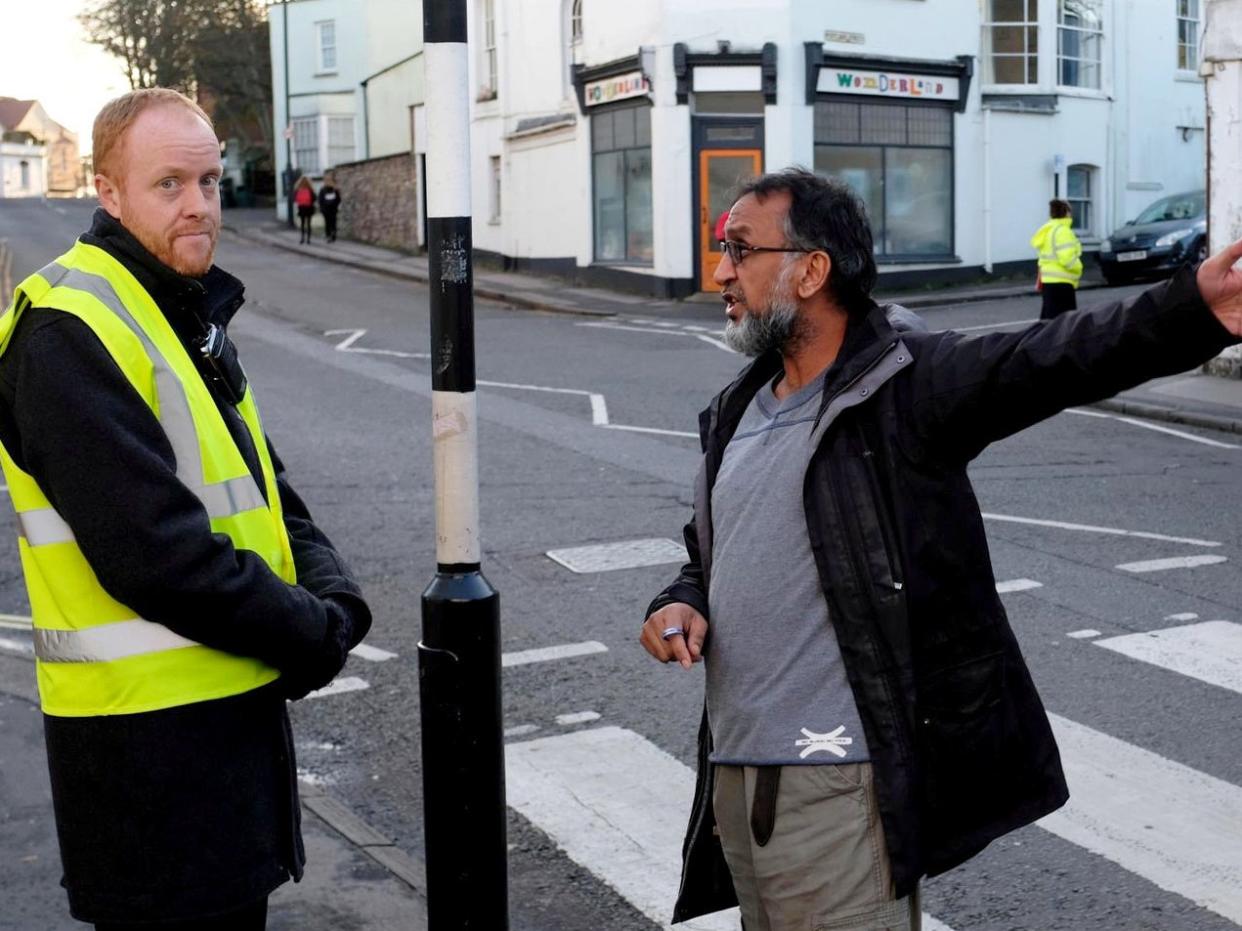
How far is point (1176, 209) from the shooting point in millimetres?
28047

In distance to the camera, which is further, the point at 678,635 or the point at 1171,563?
the point at 1171,563

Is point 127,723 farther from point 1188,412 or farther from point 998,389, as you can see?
point 1188,412

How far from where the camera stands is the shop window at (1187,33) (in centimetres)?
3294

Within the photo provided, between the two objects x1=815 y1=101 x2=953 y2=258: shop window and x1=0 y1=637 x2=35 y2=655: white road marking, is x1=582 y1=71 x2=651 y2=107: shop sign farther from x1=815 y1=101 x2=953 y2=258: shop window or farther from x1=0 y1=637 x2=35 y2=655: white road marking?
x1=0 y1=637 x2=35 y2=655: white road marking

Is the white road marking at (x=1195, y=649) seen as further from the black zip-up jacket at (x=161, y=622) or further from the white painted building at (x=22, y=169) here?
the white painted building at (x=22, y=169)

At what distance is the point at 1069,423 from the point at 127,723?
12.6 metres

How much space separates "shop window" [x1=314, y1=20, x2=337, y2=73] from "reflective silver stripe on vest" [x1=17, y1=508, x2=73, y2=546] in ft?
179

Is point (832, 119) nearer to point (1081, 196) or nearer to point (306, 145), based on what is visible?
point (1081, 196)

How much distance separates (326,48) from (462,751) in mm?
54115

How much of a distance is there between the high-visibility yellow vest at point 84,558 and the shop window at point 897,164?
25.0 m

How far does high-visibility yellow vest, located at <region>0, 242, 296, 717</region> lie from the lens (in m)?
2.71

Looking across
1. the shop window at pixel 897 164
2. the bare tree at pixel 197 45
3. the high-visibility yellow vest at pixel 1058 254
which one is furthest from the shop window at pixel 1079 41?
the bare tree at pixel 197 45

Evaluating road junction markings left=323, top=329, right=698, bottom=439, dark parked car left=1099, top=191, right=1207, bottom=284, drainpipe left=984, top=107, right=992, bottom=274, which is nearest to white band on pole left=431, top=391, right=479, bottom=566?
road junction markings left=323, top=329, right=698, bottom=439

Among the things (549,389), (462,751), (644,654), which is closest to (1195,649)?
(644,654)
